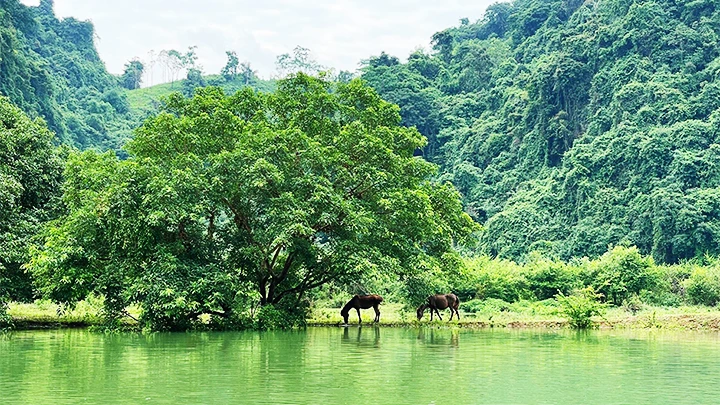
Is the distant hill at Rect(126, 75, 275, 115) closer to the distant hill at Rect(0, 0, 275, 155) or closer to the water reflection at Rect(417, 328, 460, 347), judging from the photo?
the distant hill at Rect(0, 0, 275, 155)

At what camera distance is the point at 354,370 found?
Result: 12.6 meters

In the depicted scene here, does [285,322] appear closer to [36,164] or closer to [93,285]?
[93,285]

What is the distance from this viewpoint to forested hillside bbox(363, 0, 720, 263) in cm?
4880

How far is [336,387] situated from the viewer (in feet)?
34.6

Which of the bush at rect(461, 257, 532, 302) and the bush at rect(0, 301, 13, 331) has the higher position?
the bush at rect(461, 257, 532, 302)

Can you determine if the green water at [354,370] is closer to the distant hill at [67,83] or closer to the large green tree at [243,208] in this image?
the large green tree at [243,208]

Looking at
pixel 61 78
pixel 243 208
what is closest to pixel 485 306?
pixel 243 208

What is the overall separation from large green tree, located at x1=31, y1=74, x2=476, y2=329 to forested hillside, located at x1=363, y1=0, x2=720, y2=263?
27018 millimetres

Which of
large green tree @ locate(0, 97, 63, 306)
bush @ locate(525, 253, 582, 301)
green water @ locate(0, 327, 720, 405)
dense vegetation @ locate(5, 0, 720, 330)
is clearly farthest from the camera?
bush @ locate(525, 253, 582, 301)

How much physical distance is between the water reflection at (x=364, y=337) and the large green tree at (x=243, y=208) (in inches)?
65.7

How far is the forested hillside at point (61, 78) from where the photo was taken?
6500 cm

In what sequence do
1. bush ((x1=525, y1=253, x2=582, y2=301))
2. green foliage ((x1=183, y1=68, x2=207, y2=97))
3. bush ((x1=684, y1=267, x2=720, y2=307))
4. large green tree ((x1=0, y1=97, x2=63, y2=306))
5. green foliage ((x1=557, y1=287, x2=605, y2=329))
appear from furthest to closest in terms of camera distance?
green foliage ((x1=183, y1=68, x2=207, y2=97)) < bush ((x1=525, y1=253, x2=582, y2=301)) < bush ((x1=684, y1=267, x2=720, y2=307)) < green foliage ((x1=557, y1=287, x2=605, y2=329)) < large green tree ((x1=0, y1=97, x2=63, y2=306))

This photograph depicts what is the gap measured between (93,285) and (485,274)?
16.1 metres

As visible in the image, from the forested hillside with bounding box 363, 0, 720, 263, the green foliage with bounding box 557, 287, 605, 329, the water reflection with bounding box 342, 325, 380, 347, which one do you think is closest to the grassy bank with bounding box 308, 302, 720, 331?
the green foliage with bounding box 557, 287, 605, 329
